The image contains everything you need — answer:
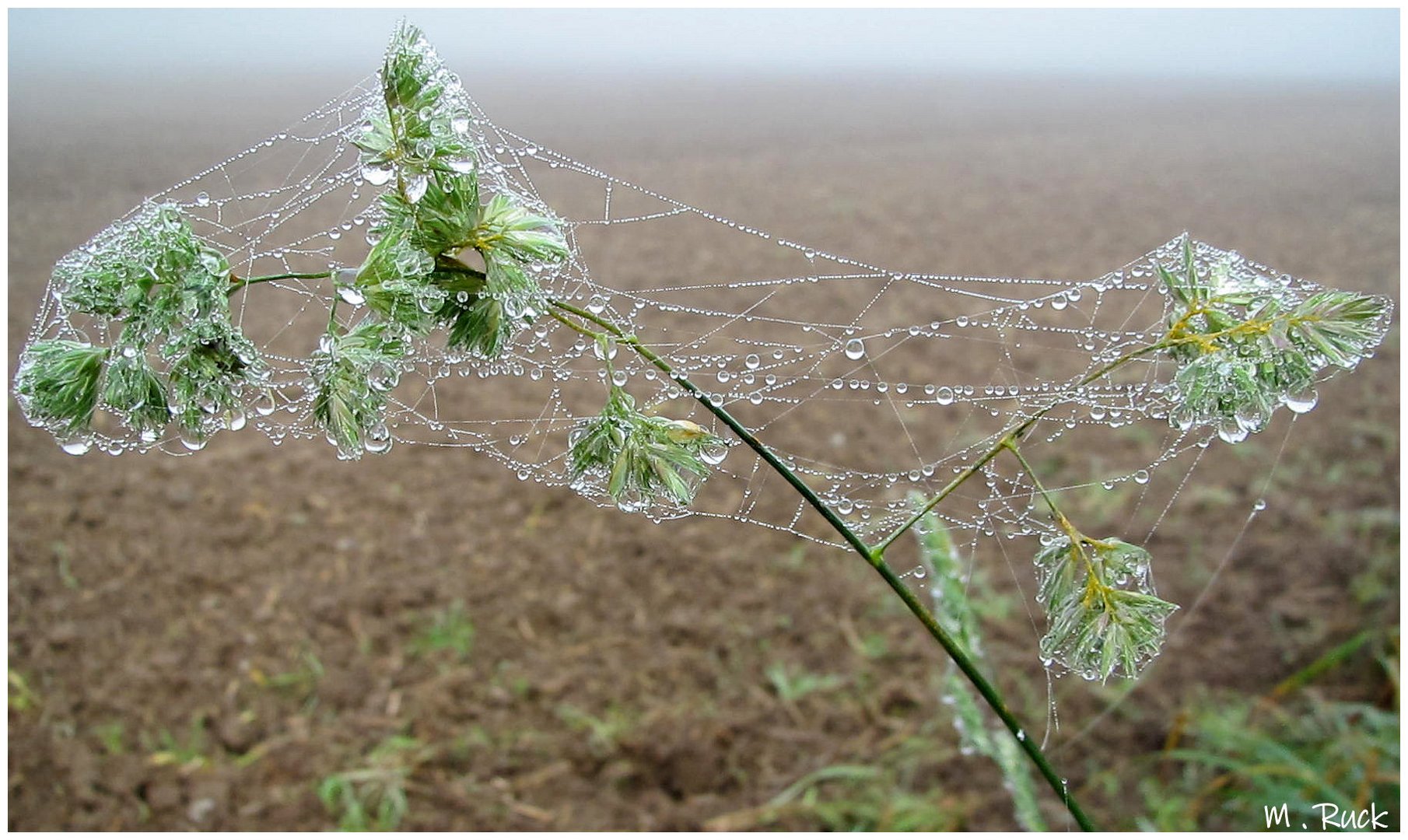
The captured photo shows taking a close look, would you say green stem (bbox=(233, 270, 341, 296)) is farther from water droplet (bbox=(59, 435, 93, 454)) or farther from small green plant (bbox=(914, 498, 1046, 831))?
small green plant (bbox=(914, 498, 1046, 831))

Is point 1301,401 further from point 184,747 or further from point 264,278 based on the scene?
point 184,747

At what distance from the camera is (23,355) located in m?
0.54

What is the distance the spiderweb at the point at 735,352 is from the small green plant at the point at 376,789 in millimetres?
838

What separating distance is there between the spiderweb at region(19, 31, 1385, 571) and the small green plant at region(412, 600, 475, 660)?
0.49 m

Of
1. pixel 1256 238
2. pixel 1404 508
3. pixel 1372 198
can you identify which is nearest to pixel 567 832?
pixel 1404 508

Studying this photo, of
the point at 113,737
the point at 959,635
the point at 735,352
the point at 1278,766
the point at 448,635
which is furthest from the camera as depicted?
the point at 735,352

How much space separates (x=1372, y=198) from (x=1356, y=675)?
6.66 metres

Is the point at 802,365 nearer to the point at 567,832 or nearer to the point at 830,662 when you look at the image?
the point at 830,662

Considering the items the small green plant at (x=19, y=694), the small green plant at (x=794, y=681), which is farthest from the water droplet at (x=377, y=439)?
the small green plant at (x=19, y=694)

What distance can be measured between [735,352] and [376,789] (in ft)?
7.14

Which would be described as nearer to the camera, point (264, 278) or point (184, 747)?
point (264, 278)

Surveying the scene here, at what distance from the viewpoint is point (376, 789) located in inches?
84.8

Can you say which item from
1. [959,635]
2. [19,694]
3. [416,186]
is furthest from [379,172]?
[19,694]

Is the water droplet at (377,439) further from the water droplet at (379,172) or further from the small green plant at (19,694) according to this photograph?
the small green plant at (19,694)
